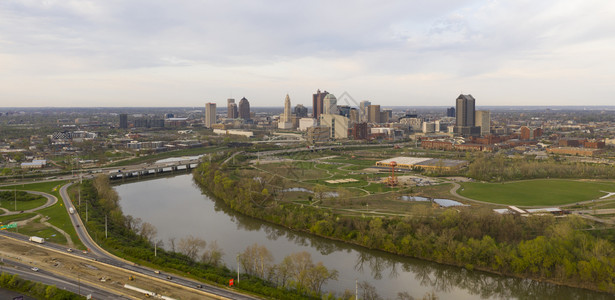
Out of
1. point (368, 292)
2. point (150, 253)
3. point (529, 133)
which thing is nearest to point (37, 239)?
point (150, 253)

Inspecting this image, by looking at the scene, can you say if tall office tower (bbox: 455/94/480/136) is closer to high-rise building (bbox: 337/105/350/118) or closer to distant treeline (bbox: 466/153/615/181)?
high-rise building (bbox: 337/105/350/118)

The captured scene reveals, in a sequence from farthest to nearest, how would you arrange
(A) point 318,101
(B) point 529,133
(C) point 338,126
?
(A) point 318,101 < (C) point 338,126 < (B) point 529,133

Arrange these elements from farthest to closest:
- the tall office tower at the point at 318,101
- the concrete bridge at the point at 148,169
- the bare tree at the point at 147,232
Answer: the tall office tower at the point at 318,101, the concrete bridge at the point at 148,169, the bare tree at the point at 147,232

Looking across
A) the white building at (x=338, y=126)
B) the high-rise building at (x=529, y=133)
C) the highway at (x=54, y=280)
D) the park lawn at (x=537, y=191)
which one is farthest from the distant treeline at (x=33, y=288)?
the high-rise building at (x=529, y=133)

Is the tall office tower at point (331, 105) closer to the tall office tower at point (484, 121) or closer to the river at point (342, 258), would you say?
the tall office tower at point (484, 121)

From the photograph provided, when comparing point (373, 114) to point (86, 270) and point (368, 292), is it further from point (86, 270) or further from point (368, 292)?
point (86, 270)

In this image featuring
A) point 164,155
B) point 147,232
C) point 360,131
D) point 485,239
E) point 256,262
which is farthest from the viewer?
point 360,131

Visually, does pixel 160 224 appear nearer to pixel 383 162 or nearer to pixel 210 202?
pixel 210 202
